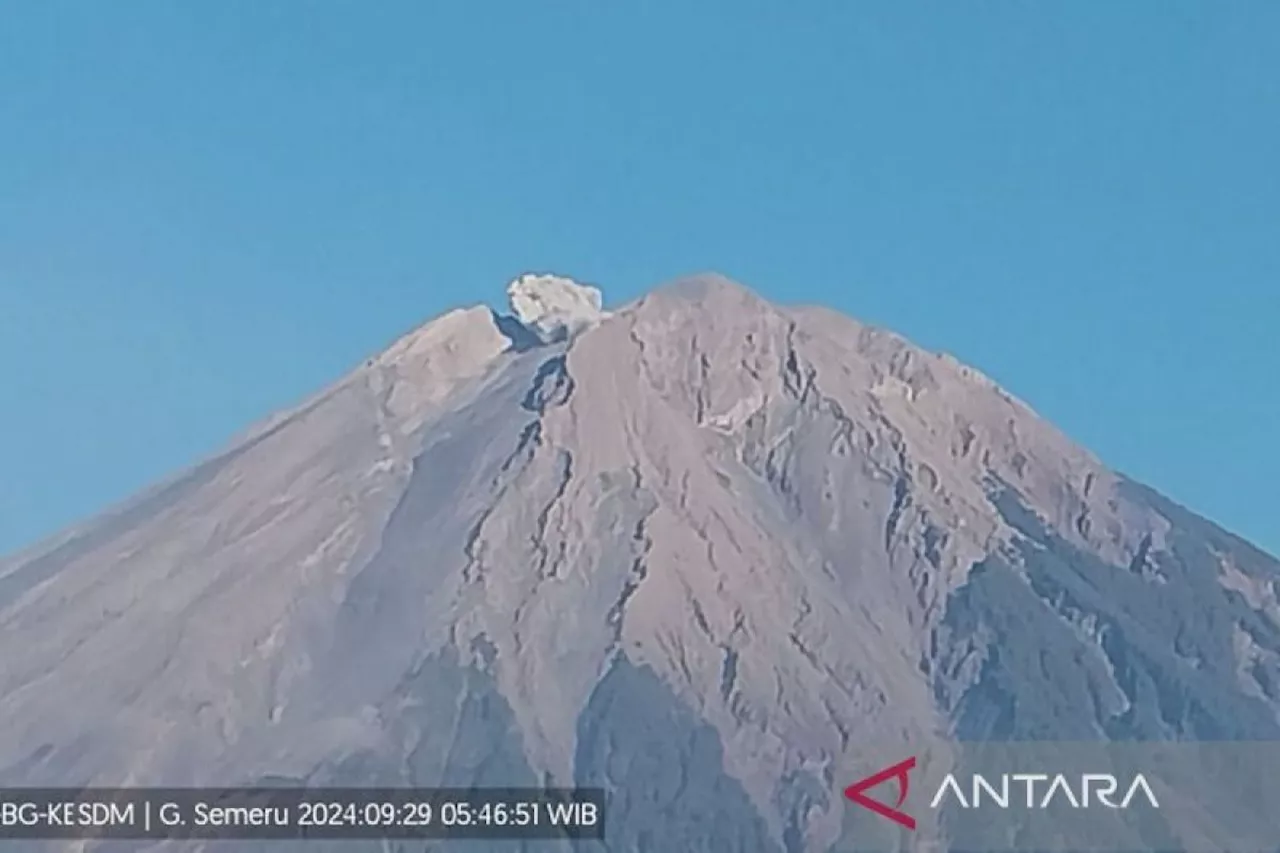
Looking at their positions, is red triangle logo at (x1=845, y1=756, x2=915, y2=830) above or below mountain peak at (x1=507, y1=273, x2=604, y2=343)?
below

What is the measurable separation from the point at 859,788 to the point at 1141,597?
21.8 meters

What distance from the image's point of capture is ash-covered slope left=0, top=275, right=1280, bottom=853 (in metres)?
119

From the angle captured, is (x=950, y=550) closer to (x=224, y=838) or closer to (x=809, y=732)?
(x=809, y=732)
